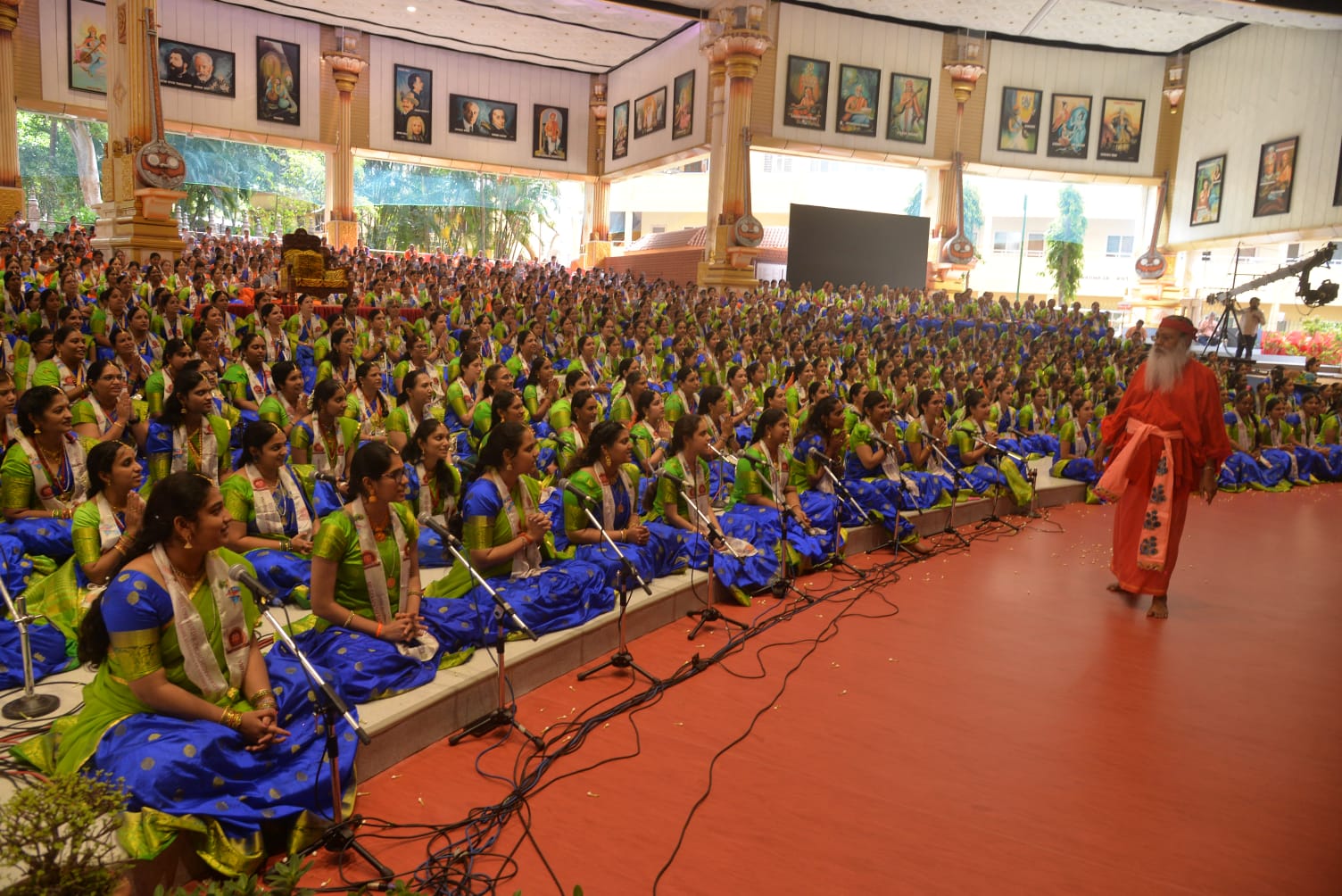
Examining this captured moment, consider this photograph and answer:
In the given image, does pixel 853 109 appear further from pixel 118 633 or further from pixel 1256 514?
pixel 118 633

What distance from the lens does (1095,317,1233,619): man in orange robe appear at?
4715 mm

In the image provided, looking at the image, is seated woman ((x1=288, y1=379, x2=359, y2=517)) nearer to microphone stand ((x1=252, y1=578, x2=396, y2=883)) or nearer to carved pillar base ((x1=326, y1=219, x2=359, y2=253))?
microphone stand ((x1=252, y1=578, x2=396, y2=883))

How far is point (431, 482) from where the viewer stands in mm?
4641

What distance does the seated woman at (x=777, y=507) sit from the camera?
507 centimetres

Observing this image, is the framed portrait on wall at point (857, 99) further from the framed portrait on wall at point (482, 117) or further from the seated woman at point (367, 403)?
the seated woman at point (367, 403)

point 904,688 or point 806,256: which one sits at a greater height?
point 806,256

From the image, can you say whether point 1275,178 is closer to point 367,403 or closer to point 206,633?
point 367,403

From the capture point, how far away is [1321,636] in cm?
464

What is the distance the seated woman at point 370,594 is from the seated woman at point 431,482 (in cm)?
73

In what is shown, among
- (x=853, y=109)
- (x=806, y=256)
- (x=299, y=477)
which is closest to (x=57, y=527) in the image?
(x=299, y=477)

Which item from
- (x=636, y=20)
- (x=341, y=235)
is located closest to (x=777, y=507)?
(x=636, y=20)

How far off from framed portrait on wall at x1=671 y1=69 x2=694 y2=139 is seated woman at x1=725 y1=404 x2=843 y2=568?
1627 cm

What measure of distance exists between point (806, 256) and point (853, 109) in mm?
3488

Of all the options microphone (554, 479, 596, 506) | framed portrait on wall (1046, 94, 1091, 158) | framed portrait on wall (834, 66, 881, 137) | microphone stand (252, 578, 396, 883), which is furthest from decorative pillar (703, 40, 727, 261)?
microphone stand (252, 578, 396, 883)
